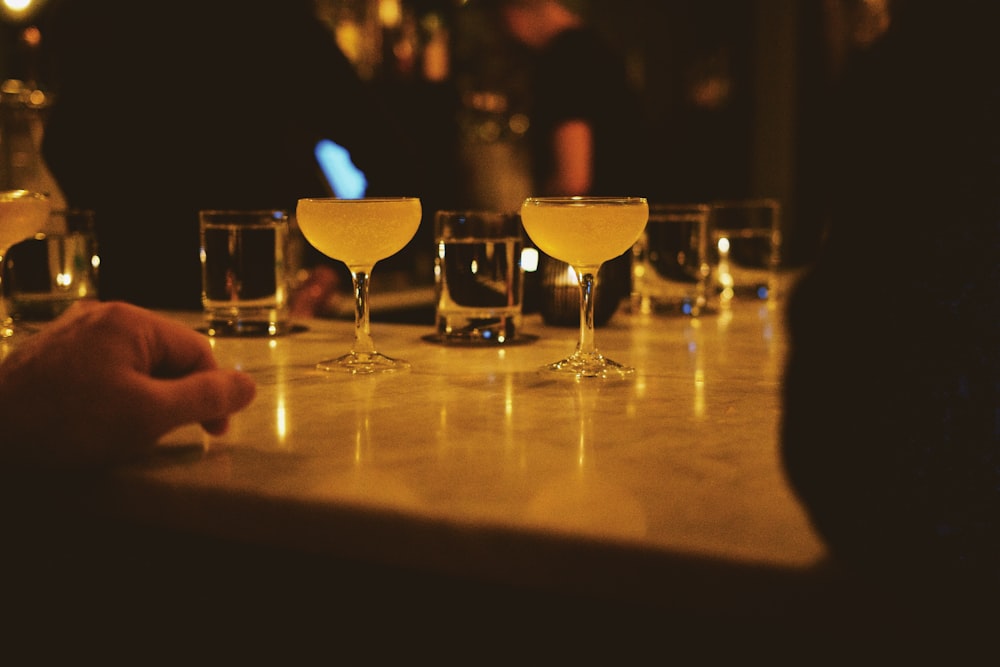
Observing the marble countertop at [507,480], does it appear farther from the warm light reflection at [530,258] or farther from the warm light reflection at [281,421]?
the warm light reflection at [530,258]

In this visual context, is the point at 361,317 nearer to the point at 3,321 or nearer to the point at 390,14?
the point at 3,321

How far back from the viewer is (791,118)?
228 inches

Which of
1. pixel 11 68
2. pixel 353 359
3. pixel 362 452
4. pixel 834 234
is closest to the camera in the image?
pixel 834 234

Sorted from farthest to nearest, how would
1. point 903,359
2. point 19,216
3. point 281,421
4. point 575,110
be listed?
1. point 575,110
2. point 19,216
3. point 281,421
4. point 903,359

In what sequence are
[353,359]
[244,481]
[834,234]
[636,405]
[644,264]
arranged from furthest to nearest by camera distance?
[644,264] → [353,359] → [636,405] → [244,481] → [834,234]

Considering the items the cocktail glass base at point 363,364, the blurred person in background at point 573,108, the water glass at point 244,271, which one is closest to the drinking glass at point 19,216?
the water glass at point 244,271

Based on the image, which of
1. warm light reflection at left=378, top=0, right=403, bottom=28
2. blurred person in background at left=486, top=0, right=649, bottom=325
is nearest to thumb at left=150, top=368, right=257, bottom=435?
blurred person in background at left=486, top=0, right=649, bottom=325

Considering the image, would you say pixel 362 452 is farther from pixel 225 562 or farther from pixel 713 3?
pixel 713 3

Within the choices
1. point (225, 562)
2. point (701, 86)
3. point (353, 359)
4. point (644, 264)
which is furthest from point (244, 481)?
point (701, 86)

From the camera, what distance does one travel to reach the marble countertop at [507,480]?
26.8 inches

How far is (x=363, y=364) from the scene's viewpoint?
1459mm

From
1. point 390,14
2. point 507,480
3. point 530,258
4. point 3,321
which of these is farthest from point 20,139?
point 507,480

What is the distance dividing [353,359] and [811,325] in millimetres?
948

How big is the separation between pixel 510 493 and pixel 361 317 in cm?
79
